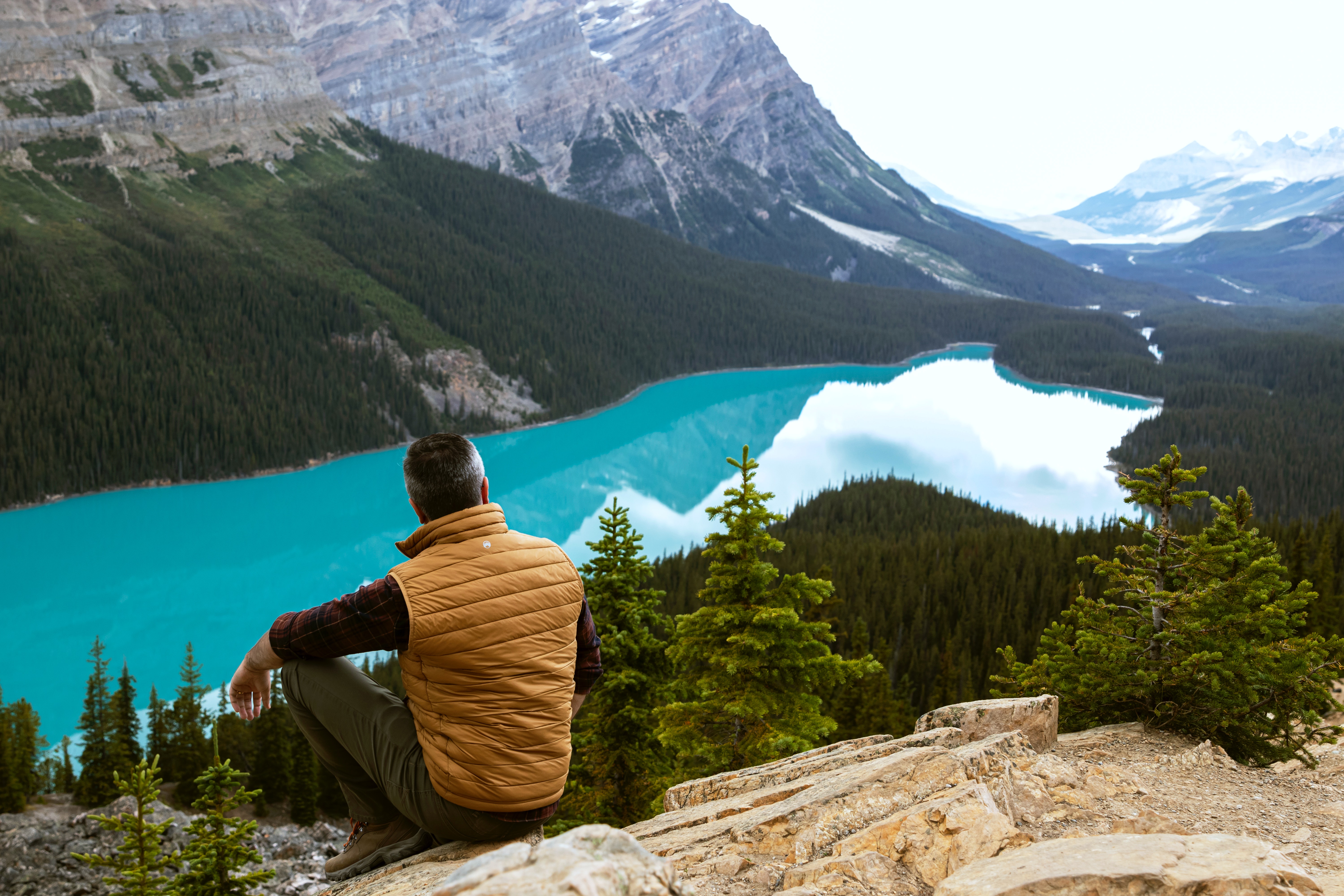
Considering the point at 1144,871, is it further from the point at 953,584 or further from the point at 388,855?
the point at 953,584

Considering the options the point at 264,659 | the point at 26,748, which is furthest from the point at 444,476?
the point at 26,748

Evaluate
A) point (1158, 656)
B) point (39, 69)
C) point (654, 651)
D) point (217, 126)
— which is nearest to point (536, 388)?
point (217, 126)

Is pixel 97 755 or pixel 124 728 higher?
pixel 124 728

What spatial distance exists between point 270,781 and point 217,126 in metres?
126

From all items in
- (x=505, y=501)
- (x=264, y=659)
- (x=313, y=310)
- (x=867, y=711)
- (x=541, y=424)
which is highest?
(x=313, y=310)

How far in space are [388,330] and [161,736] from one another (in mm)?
82990

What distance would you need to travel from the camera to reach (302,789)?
93.2 ft

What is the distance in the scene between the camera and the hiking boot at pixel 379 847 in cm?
541

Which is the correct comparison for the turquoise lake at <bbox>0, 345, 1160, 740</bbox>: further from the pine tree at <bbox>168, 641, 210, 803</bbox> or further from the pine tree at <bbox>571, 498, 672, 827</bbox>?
the pine tree at <bbox>571, 498, 672, 827</bbox>

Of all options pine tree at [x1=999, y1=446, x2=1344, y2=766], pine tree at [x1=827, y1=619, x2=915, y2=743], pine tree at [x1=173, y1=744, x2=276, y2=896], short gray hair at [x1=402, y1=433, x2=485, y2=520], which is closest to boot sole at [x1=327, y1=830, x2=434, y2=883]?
short gray hair at [x1=402, y1=433, x2=485, y2=520]

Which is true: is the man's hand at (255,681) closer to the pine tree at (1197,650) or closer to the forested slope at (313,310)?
the pine tree at (1197,650)

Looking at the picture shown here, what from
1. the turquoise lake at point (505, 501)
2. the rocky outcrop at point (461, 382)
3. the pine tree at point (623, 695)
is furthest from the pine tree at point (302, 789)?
the rocky outcrop at point (461, 382)

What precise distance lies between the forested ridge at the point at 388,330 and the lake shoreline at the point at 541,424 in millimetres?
686

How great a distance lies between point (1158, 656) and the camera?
8.30 m
